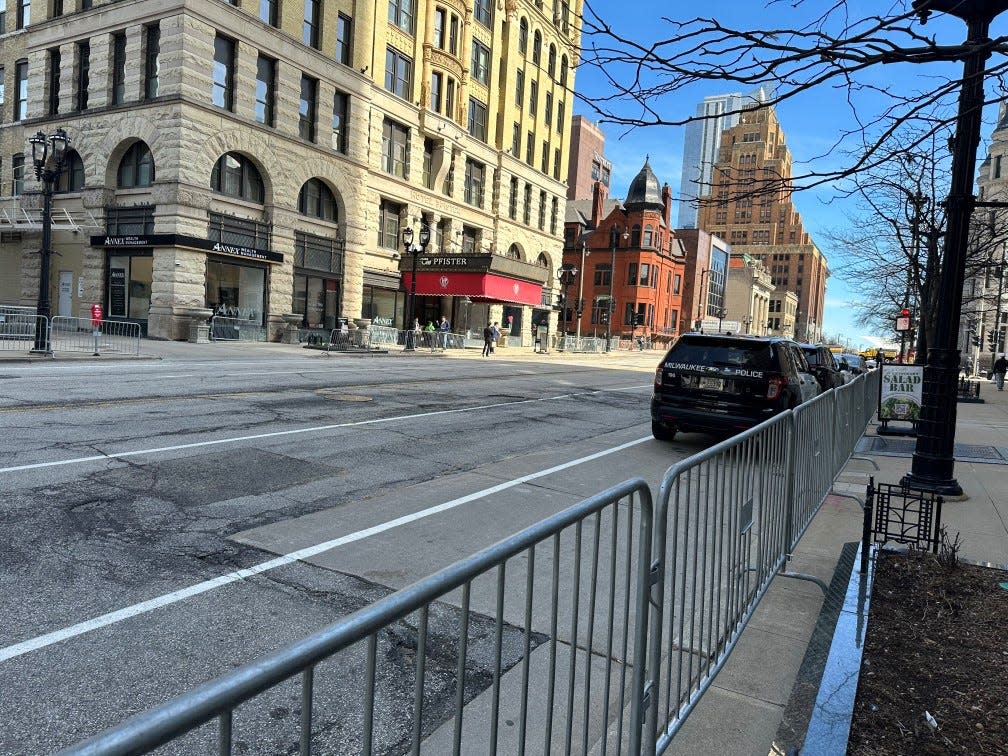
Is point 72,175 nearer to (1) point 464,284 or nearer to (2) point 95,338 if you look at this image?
(2) point 95,338

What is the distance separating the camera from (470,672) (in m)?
3.59

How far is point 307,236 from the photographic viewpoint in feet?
117

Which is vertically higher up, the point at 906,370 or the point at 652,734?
the point at 906,370

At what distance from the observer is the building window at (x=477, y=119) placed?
157 ft

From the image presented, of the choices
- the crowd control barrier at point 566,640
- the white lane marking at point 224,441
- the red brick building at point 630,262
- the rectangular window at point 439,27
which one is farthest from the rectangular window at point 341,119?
the red brick building at point 630,262

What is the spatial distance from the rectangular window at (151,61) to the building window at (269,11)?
4.73 m

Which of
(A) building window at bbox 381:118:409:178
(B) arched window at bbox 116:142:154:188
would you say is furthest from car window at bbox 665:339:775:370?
(A) building window at bbox 381:118:409:178

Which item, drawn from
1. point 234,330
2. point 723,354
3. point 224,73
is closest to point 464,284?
point 234,330

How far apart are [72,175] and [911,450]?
36787mm

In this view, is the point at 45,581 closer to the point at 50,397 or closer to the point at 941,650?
the point at 941,650

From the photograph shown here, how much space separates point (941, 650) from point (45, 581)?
510cm

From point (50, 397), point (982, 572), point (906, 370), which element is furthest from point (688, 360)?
point (50, 397)

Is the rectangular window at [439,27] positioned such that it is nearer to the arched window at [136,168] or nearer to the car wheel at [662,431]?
the arched window at [136,168]

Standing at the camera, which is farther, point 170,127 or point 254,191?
point 254,191
